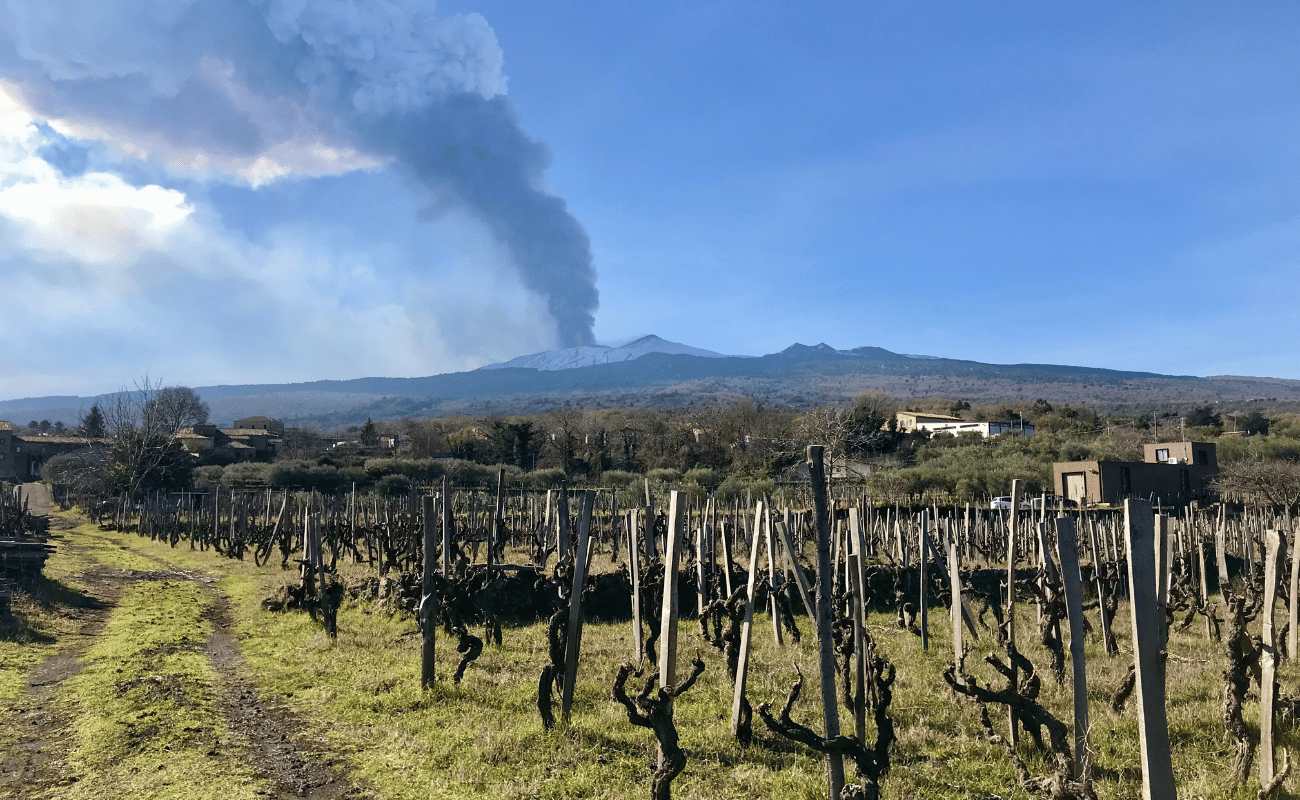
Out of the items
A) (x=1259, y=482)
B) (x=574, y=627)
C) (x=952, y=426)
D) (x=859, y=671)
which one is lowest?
(x=1259, y=482)

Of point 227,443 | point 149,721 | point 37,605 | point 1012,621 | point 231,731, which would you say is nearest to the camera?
point 1012,621

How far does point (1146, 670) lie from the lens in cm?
337

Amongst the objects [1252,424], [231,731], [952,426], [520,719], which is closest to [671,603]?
[520,719]

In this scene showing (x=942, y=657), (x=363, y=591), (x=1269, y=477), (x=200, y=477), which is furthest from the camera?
(x=200, y=477)

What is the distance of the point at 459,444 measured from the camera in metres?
63.3

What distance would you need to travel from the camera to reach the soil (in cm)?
546

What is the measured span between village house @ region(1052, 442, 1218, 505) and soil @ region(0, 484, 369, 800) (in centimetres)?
3887

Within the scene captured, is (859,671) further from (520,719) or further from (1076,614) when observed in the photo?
(520,719)

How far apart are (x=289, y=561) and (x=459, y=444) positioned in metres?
43.9

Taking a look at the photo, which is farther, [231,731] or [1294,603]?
[1294,603]

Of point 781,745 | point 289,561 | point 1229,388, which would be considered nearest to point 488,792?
point 781,745

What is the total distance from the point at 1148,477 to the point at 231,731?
46054 mm

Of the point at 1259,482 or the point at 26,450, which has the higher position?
the point at 26,450

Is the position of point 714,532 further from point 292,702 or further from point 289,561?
point 289,561
